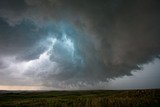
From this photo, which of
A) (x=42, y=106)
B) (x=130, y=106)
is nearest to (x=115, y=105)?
(x=130, y=106)

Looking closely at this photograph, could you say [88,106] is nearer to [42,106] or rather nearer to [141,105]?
[141,105]

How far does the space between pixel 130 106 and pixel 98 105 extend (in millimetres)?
7566

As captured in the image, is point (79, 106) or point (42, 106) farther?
point (42, 106)

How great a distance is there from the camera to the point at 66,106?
50.2 meters

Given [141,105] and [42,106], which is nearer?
[141,105]

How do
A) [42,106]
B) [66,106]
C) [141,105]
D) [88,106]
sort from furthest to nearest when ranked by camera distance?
[42,106]
[66,106]
[88,106]
[141,105]

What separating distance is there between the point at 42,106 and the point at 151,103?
29.4 m

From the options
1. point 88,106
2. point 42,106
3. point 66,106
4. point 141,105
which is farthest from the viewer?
point 42,106

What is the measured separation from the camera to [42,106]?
179 ft

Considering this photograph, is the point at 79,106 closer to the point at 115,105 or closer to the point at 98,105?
the point at 98,105

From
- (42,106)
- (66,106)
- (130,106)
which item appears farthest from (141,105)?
(42,106)

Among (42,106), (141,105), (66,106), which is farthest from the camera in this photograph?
(42,106)

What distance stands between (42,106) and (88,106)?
16062 mm

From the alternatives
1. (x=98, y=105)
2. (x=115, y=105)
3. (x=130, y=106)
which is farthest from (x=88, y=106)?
(x=130, y=106)
